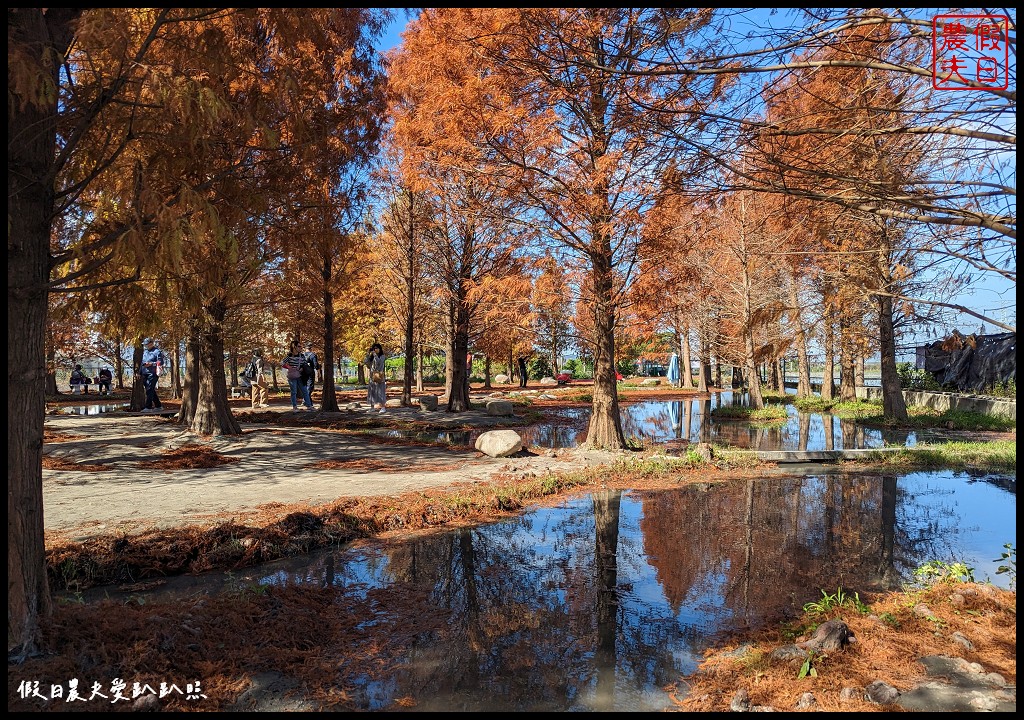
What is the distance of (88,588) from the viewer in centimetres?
486

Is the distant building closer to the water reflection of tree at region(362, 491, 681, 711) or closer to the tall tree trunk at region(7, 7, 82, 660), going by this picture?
the water reflection of tree at region(362, 491, 681, 711)

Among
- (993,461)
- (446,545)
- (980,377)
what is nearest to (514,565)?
(446,545)

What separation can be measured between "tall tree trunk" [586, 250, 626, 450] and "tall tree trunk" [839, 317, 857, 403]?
12284 millimetres

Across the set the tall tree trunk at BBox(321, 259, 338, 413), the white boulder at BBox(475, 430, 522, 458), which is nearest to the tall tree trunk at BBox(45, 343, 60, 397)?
the tall tree trunk at BBox(321, 259, 338, 413)

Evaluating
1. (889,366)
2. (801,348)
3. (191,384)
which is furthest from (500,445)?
(801,348)

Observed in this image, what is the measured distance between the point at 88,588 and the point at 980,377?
96.9ft

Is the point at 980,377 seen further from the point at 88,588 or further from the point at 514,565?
the point at 88,588

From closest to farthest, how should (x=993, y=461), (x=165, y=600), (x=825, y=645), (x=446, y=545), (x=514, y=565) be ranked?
(x=825, y=645) → (x=165, y=600) → (x=514, y=565) → (x=446, y=545) → (x=993, y=461)

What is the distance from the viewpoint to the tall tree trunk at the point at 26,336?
11.6 ft

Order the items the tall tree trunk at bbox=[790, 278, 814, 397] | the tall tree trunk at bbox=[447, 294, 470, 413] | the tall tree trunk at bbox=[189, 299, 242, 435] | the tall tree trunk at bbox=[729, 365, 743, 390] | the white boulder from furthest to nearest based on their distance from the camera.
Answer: the tall tree trunk at bbox=[729, 365, 743, 390] → the tall tree trunk at bbox=[790, 278, 814, 397] → the tall tree trunk at bbox=[447, 294, 470, 413] → the tall tree trunk at bbox=[189, 299, 242, 435] → the white boulder

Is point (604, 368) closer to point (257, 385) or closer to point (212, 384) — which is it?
point (212, 384)

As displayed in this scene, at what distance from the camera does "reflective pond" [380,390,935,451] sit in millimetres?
14156

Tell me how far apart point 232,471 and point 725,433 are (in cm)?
1251

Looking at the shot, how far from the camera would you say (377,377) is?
20.9 metres
